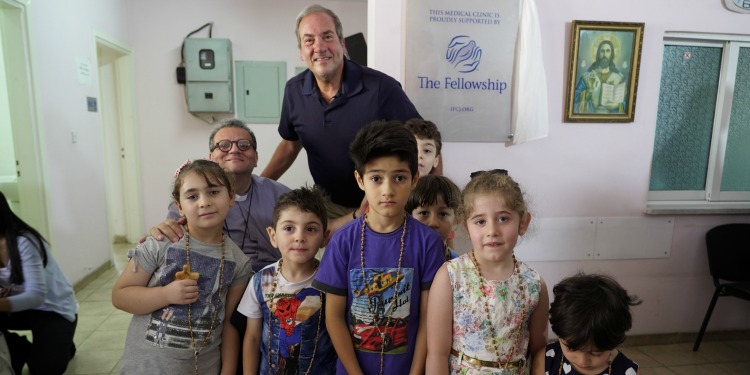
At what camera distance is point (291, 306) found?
1354 mm

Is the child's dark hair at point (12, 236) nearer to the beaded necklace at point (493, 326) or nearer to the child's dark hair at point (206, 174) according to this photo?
the child's dark hair at point (206, 174)

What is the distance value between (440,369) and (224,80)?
4.46 m

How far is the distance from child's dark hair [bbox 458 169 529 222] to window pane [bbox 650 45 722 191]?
87.3 inches

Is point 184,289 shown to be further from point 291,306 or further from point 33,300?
point 33,300

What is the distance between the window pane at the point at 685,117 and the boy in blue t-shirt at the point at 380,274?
2.44 metres

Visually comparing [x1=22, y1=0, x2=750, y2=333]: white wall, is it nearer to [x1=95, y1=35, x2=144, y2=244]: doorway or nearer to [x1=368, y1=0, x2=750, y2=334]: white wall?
[x1=368, y1=0, x2=750, y2=334]: white wall

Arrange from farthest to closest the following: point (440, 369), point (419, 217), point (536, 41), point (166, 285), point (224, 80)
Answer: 1. point (224, 80)
2. point (536, 41)
3. point (419, 217)
4. point (166, 285)
5. point (440, 369)

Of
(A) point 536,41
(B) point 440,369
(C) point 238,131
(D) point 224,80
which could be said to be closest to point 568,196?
(A) point 536,41

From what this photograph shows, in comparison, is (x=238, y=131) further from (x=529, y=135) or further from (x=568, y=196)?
(x=568, y=196)

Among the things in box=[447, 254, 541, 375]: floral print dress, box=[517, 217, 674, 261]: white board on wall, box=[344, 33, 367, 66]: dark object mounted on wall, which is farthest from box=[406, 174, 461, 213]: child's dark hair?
box=[344, 33, 367, 66]: dark object mounted on wall

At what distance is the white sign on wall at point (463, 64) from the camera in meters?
2.41

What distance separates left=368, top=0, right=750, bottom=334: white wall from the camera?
8.32 feet

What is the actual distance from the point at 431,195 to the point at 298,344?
649 millimetres

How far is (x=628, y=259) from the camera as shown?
9.32ft
